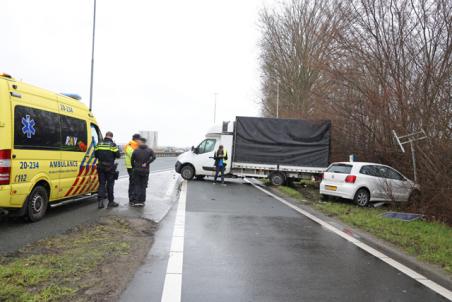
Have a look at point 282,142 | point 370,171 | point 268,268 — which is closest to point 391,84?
point 370,171

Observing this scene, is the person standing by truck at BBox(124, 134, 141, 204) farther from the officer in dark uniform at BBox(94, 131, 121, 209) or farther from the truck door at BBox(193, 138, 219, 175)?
the truck door at BBox(193, 138, 219, 175)

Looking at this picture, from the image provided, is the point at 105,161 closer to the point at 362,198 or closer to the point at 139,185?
the point at 139,185

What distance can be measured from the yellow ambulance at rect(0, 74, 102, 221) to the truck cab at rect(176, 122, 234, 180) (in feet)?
31.1

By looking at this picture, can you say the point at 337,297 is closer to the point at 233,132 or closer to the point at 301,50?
the point at 233,132

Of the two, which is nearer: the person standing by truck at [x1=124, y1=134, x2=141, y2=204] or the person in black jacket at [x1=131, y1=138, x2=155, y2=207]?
the person in black jacket at [x1=131, y1=138, x2=155, y2=207]

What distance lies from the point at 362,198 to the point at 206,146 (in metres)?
8.56

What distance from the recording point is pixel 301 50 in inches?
1243

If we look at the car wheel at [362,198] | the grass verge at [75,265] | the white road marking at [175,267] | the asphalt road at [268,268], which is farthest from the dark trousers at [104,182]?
the car wheel at [362,198]

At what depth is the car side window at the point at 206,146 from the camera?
19667 mm

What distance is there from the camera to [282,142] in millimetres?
18969

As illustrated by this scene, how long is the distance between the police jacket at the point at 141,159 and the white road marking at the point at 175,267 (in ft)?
6.90

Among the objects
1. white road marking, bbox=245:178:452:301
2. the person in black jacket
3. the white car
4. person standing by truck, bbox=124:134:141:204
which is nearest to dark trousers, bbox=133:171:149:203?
the person in black jacket

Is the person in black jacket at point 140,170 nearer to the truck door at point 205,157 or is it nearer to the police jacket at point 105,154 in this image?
the police jacket at point 105,154

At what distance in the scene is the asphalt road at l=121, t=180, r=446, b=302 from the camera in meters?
4.59
